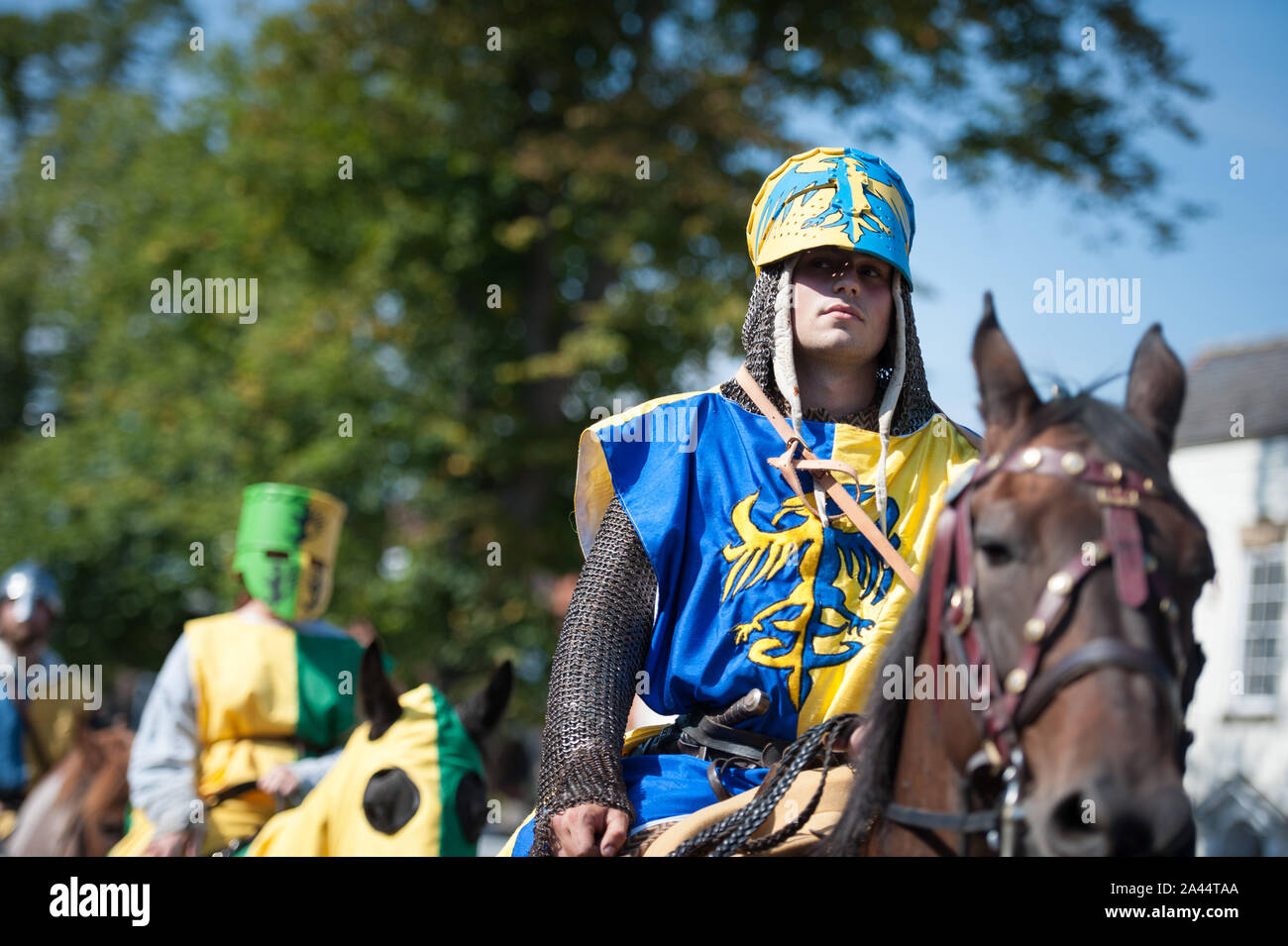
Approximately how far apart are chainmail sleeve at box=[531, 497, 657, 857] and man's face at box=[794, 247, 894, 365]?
0.62 m

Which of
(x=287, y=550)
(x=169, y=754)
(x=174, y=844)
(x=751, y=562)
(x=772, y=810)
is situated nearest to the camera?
(x=772, y=810)

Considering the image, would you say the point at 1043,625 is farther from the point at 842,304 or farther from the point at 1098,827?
the point at 842,304

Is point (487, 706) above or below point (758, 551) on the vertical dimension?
below

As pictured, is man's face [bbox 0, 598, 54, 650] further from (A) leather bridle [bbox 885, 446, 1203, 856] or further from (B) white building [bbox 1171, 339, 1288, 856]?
(B) white building [bbox 1171, 339, 1288, 856]

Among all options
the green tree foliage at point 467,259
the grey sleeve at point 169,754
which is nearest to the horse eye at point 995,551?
the grey sleeve at point 169,754

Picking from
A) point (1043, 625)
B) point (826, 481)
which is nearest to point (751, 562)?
point (826, 481)

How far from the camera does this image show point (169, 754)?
5910mm

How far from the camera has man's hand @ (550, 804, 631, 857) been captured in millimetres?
2605

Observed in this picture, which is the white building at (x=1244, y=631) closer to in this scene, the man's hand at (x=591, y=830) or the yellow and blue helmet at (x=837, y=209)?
the yellow and blue helmet at (x=837, y=209)

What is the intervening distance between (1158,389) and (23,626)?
790 cm

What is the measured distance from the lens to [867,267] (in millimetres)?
3031

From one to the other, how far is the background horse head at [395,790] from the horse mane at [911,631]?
216cm

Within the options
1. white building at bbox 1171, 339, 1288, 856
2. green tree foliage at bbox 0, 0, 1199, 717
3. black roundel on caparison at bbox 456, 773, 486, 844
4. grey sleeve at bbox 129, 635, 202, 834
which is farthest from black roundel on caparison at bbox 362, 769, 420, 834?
white building at bbox 1171, 339, 1288, 856

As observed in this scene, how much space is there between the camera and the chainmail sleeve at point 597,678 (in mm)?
2736
